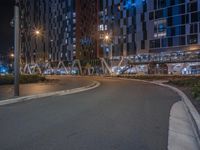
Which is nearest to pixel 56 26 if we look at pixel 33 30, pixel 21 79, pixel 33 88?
pixel 33 30

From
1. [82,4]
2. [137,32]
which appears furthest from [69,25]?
[137,32]

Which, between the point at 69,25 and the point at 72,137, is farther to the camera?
the point at 69,25

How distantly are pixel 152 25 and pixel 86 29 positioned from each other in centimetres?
6754

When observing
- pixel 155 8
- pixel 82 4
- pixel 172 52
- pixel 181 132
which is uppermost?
pixel 82 4

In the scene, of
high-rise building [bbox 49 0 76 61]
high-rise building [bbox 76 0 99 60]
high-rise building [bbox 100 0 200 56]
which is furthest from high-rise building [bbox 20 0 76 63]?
high-rise building [bbox 100 0 200 56]

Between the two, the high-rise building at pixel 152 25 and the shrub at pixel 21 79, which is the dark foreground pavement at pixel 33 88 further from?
the high-rise building at pixel 152 25

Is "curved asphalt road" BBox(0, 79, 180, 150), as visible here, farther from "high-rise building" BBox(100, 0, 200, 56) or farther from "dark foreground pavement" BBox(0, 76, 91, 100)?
"high-rise building" BBox(100, 0, 200, 56)

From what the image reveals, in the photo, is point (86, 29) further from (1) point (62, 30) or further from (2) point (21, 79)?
(2) point (21, 79)

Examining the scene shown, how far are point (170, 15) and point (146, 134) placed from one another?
237 feet

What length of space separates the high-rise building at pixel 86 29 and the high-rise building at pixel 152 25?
128ft

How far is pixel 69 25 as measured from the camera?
156 metres

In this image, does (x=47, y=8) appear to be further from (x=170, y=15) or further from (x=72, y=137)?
(x=72, y=137)

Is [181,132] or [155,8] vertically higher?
[155,8]

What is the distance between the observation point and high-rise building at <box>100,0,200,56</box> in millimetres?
72812
